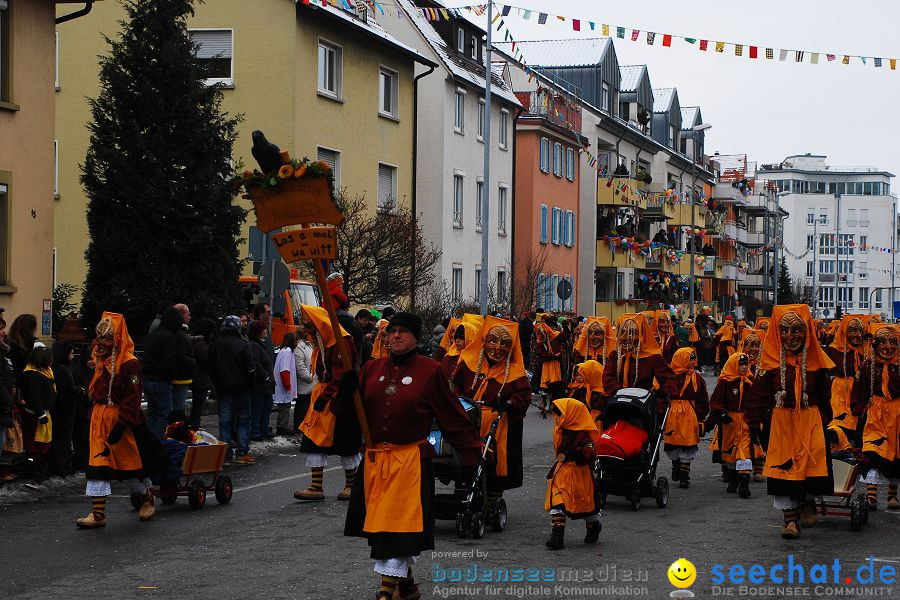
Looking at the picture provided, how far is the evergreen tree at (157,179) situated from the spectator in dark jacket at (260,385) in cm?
450

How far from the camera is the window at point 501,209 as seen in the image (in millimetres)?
45406

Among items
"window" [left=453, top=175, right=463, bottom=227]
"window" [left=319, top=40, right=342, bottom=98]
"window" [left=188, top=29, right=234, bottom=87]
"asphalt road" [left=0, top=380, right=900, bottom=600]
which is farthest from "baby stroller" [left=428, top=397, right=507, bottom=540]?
"window" [left=453, top=175, right=463, bottom=227]

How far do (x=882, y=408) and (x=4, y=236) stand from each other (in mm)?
13147

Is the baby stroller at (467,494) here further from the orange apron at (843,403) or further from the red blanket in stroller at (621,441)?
the orange apron at (843,403)

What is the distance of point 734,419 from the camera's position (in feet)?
47.4

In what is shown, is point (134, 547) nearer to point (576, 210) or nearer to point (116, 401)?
point (116, 401)

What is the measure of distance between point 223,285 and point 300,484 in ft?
29.2

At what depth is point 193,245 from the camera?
22828mm

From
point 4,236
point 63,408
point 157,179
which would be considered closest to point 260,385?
point 63,408

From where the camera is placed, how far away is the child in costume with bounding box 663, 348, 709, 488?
1461 cm

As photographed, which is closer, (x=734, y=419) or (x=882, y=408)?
(x=882, y=408)

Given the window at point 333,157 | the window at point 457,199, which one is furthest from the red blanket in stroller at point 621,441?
the window at point 457,199

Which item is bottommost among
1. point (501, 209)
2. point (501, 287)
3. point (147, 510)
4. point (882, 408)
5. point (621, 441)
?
point (147, 510)

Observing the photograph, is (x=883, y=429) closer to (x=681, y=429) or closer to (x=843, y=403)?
(x=843, y=403)
